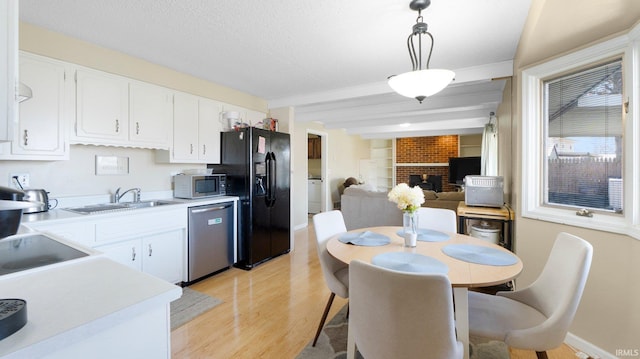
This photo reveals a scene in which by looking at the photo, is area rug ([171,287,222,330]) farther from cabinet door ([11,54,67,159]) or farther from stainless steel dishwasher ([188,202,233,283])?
cabinet door ([11,54,67,159])

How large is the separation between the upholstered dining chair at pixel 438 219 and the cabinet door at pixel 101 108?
2822 mm

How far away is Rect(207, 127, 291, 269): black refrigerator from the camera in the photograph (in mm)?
3312

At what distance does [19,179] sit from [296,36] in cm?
247

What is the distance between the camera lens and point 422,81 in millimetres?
1767

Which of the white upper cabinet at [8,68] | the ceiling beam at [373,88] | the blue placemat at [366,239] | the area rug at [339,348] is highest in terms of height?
the ceiling beam at [373,88]

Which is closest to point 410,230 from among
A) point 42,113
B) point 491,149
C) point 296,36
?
point 296,36

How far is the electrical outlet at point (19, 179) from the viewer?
2.17 metres

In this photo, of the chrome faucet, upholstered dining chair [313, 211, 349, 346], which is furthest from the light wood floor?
the chrome faucet

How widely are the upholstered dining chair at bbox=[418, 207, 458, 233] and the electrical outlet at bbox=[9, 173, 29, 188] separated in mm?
3204

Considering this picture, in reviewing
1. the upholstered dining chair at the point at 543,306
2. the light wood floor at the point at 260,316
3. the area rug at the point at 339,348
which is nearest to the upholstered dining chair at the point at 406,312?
the upholstered dining chair at the point at 543,306

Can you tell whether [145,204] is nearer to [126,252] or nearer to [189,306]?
[126,252]

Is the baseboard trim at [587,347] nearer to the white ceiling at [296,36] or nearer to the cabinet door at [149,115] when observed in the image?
the white ceiling at [296,36]

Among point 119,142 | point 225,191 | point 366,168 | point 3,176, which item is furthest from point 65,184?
point 366,168

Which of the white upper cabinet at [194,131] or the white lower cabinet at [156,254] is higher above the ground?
the white upper cabinet at [194,131]
